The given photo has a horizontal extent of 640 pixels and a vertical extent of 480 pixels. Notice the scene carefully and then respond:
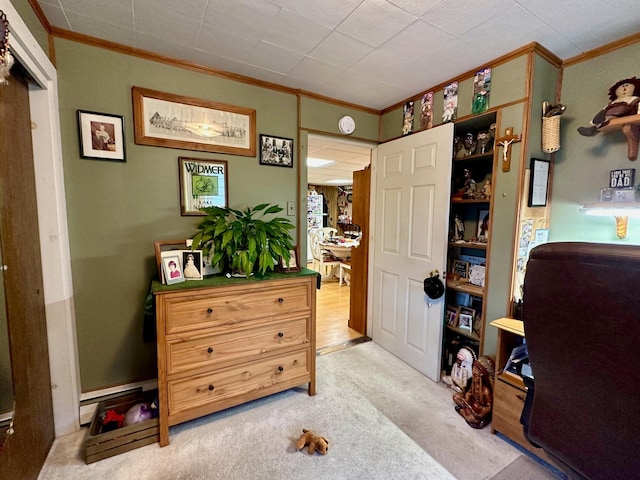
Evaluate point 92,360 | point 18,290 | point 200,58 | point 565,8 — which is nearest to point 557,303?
point 565,8

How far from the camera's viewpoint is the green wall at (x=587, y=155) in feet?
5.16

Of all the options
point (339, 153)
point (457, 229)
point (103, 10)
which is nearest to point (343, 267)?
point (339, 153)

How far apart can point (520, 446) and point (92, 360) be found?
2707mm

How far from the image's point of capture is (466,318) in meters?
2.27

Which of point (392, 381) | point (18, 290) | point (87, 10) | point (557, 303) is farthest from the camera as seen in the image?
point (392, 381)

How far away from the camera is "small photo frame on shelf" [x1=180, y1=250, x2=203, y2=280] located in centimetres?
171

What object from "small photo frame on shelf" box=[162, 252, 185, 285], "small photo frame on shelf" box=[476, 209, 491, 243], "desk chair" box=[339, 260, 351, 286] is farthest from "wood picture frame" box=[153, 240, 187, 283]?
"desk chair" box=[339, 260, 351, 286]

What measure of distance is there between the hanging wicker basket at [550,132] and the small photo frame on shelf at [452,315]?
1343 millimetres

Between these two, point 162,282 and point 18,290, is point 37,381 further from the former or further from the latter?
point 162,282

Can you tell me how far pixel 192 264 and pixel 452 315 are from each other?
209 cm

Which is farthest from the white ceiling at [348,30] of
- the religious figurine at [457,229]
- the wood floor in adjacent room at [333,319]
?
the wood floor in adjacent room at [333,319]

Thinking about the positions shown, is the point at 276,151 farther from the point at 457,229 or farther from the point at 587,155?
the point at 587,155

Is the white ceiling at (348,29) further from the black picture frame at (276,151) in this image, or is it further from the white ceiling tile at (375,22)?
the black picture frame at (276,151)

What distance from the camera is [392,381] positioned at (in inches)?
88.5
